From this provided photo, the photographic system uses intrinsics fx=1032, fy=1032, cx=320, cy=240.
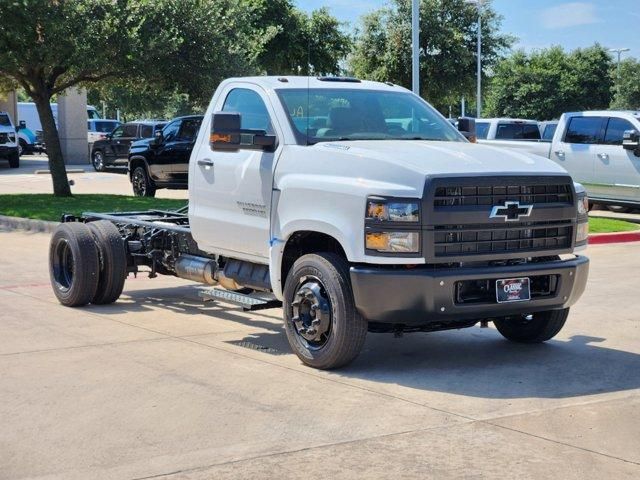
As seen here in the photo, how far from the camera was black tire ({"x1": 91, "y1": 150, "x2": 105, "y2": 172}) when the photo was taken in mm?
36469

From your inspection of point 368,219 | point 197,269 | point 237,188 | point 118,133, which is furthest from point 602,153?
point 118,133

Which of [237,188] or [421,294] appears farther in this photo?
[237,188]

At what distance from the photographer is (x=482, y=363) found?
7.83 meters

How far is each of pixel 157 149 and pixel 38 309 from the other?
14557 millimetres

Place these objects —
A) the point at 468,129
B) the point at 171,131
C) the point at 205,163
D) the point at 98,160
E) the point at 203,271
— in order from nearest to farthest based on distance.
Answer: the point at 205,163
the point at 203,271
the point at 468,129
the point at 171,131
the point at 98,160

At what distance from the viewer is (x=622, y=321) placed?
9.59 m

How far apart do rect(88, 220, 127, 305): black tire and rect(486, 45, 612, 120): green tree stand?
62196 mm

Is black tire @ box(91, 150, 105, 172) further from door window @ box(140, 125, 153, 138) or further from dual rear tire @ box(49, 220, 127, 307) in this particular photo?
dual rear tire @ box(49, 220, 127, 307)

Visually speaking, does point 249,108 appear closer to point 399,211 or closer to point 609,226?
point 399,211

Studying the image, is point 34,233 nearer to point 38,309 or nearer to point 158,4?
point 158,4

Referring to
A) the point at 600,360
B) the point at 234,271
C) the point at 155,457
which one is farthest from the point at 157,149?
the point at 155,457

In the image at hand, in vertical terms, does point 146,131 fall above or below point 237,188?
below

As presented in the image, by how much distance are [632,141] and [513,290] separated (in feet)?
39.7

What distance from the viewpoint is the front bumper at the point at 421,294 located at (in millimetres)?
6895
